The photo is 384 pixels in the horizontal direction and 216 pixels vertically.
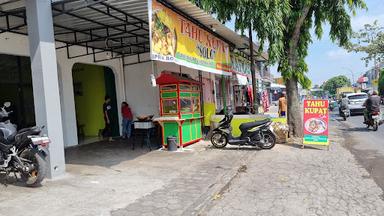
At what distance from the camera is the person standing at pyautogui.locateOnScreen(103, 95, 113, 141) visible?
49.6 ft

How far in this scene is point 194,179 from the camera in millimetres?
7824

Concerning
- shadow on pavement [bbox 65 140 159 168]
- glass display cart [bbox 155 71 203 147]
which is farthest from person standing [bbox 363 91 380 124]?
shadow on pavement [bbox 65 140 159 168]

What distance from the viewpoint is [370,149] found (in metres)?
11.4

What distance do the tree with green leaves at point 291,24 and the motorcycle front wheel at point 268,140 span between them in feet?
7.28

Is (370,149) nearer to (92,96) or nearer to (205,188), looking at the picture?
(205,188)

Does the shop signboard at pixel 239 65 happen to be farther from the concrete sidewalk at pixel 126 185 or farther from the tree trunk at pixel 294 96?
the concrete sidewalk at pixel 126 185

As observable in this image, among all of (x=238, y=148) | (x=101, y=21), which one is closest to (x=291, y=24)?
(x=238, y=148)

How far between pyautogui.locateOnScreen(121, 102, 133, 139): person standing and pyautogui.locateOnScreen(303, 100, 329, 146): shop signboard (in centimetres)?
682

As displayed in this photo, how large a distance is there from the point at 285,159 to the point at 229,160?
1425 mm

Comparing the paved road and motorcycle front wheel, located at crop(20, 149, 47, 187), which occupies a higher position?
motorcycle front wheel, located at crop(20, 149, 47, 187)

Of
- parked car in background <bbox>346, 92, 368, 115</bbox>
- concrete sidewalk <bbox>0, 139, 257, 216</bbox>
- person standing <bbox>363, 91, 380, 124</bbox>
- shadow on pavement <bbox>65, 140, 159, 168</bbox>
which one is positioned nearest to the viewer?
concrete sidewalk <bbox>0, 139, 257, 216</bbox>

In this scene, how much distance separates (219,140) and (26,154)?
256 inches

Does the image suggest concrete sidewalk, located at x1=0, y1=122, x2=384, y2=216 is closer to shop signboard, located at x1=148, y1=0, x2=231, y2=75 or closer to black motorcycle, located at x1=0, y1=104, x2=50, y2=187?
black motorcycle, located at x1=0, y1=104, x2=50, y2=187

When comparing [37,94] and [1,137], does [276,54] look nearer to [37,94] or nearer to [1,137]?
[37,94]
